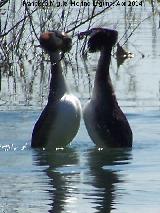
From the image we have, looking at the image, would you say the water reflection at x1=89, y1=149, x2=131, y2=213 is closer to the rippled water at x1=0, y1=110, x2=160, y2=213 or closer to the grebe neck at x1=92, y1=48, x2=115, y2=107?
the rippled water at x1=0, y1=110, x2=160, y2=213

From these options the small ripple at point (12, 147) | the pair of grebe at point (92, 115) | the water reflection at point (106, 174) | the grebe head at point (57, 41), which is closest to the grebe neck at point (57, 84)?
the pair of grebe at point (92, 115)

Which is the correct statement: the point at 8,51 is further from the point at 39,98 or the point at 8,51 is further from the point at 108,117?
the point at 108,117

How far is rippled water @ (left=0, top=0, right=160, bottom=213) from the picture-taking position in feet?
29.3

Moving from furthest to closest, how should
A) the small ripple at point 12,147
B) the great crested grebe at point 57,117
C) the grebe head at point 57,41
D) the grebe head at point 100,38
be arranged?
1. the grebe head at point 57,41
2. the grebe head at point 100,38
3. the small ripple at point 12,147
4. the great crested grebe at point 57,117

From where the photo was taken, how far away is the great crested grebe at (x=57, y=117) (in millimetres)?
12219

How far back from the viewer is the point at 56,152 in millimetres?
12344

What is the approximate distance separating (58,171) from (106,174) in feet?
1.67

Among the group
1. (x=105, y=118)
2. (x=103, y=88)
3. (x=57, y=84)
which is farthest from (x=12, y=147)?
(x=103, y=88)

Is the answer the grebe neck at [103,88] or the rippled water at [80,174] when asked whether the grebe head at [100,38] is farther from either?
the rippled water at [80,174]

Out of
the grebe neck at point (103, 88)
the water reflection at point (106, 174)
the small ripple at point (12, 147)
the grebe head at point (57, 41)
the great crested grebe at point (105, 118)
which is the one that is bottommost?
the water reflection at point (106, 174)

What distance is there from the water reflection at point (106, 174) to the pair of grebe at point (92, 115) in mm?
204

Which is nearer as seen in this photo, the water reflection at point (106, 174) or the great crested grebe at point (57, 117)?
the water reflection at point (106, 174)

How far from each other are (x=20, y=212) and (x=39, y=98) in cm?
753

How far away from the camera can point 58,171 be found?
1084cm
